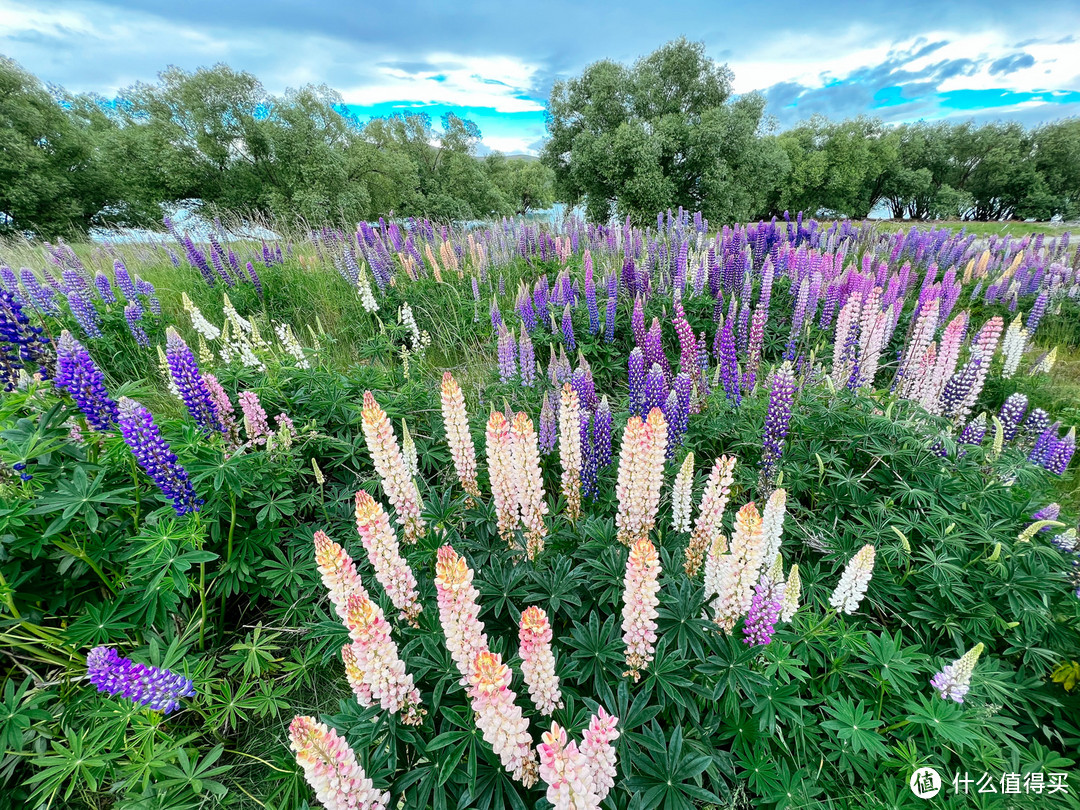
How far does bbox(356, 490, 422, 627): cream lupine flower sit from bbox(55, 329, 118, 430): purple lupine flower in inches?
83.2

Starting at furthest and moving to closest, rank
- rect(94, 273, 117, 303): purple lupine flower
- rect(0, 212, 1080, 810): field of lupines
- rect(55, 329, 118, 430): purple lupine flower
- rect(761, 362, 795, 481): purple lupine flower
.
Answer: rect(94, 273, 117, 303): purple lupine flower → rect(761, 362, 795, 481): purple lupine flower → rect(55, 329, 118, 430): purple lupine flower → rect(0, 212, 1080, 810): field of lupines

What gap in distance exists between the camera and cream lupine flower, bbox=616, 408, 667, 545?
2.03 metres

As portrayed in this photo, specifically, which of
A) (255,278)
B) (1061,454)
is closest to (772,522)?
(1061,454)

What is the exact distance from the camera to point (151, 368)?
17.4 ft

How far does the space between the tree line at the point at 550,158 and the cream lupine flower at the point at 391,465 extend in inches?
491

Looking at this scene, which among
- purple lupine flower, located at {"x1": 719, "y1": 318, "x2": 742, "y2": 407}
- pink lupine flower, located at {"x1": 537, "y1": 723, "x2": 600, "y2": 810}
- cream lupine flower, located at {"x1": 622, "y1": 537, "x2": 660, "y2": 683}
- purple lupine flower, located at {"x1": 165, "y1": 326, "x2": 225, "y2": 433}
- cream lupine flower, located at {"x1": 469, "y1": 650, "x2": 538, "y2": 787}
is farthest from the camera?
purple lupine flower, located at {"x1": 719, "y1": 318, "x2": 742, "y2": 407}

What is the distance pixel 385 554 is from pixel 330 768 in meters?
0.72

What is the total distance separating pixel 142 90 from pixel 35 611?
47.0 metres

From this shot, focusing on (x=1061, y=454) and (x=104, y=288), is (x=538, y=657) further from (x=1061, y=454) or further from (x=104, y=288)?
(x=104, y=288)

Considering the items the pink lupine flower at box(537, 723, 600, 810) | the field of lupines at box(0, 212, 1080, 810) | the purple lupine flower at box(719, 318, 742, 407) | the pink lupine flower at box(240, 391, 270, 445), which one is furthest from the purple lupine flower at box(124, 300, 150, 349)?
the purple lupine flower at box(719, 318, 742, 407)

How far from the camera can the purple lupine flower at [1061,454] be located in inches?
146

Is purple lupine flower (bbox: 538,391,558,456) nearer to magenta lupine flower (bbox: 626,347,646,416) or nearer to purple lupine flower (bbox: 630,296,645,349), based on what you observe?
magenta lupine flower (bbox: 626,347,646,416)

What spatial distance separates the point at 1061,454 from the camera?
3.74m

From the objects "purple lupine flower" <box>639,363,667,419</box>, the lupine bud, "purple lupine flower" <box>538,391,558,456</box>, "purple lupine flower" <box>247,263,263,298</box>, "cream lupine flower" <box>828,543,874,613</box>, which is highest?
"purple lupine flower" <box>247,263,263,298</box>
